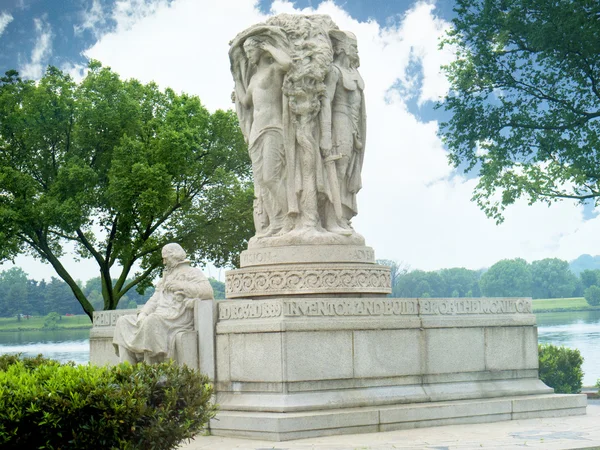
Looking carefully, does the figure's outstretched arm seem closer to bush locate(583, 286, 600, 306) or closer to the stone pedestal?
the stone pedestal

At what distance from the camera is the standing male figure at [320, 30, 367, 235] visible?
12.0 metres

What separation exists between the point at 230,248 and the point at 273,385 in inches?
734

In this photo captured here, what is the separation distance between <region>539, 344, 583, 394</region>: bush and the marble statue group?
7560mm

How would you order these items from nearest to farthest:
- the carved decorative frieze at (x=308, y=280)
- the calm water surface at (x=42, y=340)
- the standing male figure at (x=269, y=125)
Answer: the carved decorative frieze at (x=308, y=280) → the standing male figure at (x=269, y=125) → the calm water surface at (x=42, y=340)

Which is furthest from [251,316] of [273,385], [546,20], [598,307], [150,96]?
[598,307]

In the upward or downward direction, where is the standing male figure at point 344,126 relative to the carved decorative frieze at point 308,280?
upward

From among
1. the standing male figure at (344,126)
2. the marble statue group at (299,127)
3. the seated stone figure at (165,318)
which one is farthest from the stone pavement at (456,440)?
the standing male figure at (344,126)

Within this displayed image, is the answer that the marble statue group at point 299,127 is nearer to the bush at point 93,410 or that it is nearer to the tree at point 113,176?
the bush at point 93,410

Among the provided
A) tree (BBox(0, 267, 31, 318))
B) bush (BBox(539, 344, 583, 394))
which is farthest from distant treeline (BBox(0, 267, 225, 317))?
bush (BBox(539, 344, 583, 394))

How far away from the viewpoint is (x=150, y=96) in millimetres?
30250

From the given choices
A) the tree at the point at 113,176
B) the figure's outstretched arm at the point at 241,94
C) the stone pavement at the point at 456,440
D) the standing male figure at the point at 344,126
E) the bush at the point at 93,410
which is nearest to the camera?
the bush at the point at 93,410

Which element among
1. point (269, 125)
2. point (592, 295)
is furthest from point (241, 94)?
point (592, 295)

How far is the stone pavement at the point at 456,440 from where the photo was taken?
8938 mm

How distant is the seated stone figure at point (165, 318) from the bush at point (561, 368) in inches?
364
